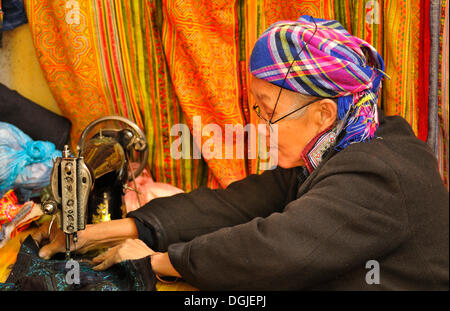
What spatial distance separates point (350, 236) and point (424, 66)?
3.50 ft

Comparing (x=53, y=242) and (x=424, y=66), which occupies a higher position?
(x=424, y=66)

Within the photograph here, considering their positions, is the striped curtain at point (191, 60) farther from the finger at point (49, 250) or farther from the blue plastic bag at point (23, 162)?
the finger at point (49, 250)

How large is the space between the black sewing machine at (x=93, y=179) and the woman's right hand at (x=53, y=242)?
0.09 metres

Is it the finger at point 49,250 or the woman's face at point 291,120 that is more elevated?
the woman's face at point 291,120

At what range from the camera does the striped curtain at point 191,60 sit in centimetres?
205

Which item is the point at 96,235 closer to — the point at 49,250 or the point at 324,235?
the point at 49,250

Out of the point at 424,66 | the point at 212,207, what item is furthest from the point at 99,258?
the point at 424,66

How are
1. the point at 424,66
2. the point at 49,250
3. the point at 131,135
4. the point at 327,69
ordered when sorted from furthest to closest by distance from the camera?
the point at 424,66
the point at 131,135
the point at 49,250
the point at 327,69

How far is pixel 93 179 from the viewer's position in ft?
5.25

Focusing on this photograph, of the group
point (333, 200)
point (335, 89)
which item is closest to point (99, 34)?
point (335, 89)

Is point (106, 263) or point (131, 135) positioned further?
point (131, 135)

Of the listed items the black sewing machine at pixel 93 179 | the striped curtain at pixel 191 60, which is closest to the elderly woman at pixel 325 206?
the black sewing machine at pixel 93 179

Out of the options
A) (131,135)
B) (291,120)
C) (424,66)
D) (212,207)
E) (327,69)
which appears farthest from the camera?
(424,66)

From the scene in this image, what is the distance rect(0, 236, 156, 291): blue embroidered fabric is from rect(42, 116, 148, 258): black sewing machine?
3.3 inches
